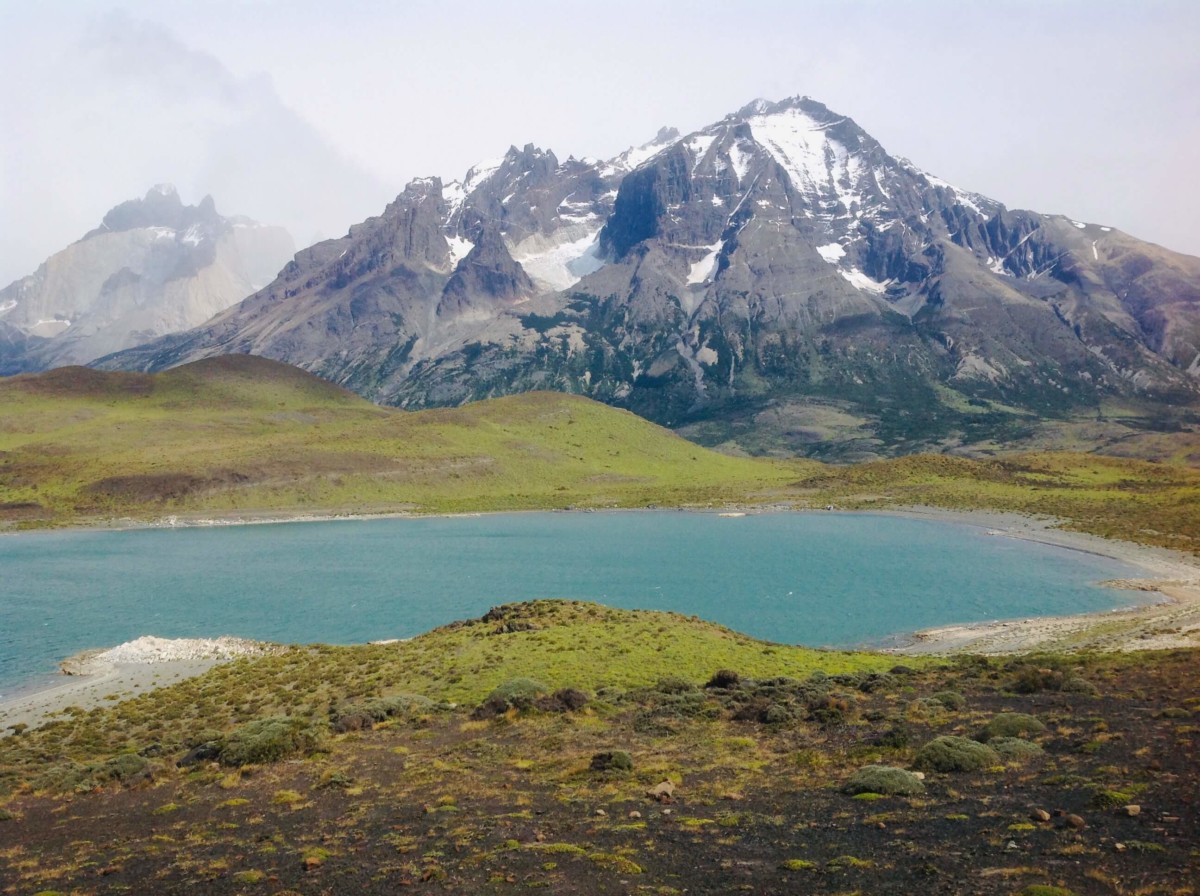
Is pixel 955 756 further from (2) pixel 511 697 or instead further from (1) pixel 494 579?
(1) pixel 494 579

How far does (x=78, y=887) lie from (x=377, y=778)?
33.4 feet

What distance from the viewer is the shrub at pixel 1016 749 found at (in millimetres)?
27647

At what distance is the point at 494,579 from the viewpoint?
92.9m

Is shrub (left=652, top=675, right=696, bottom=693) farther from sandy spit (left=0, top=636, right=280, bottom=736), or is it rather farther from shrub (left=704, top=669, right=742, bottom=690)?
sandy spit (left=0, top=636, right=280, bottom=736)

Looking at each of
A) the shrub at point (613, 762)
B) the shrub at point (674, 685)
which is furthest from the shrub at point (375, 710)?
the shrub at point (613, 762)

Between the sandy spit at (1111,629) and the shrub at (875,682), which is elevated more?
the shrub at (875,682)

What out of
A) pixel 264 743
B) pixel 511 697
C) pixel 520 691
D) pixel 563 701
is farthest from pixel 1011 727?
pixel 264 743

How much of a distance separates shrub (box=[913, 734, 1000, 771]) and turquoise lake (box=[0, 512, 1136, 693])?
118 ft

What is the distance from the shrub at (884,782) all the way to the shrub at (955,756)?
149cm

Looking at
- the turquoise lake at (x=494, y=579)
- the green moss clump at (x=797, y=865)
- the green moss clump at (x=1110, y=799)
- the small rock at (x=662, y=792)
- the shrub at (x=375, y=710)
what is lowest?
the turquoise lake at (x=494, y=579)


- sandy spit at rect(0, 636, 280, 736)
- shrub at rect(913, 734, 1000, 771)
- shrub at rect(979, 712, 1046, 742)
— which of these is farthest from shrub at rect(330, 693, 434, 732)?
shrub at rect(979, 712, 1046, 742)

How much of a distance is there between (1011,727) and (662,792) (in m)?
13.7

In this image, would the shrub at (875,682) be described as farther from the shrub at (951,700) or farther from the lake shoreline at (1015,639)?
the lake shoreline at (1015,639)

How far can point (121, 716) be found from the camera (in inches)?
1645
